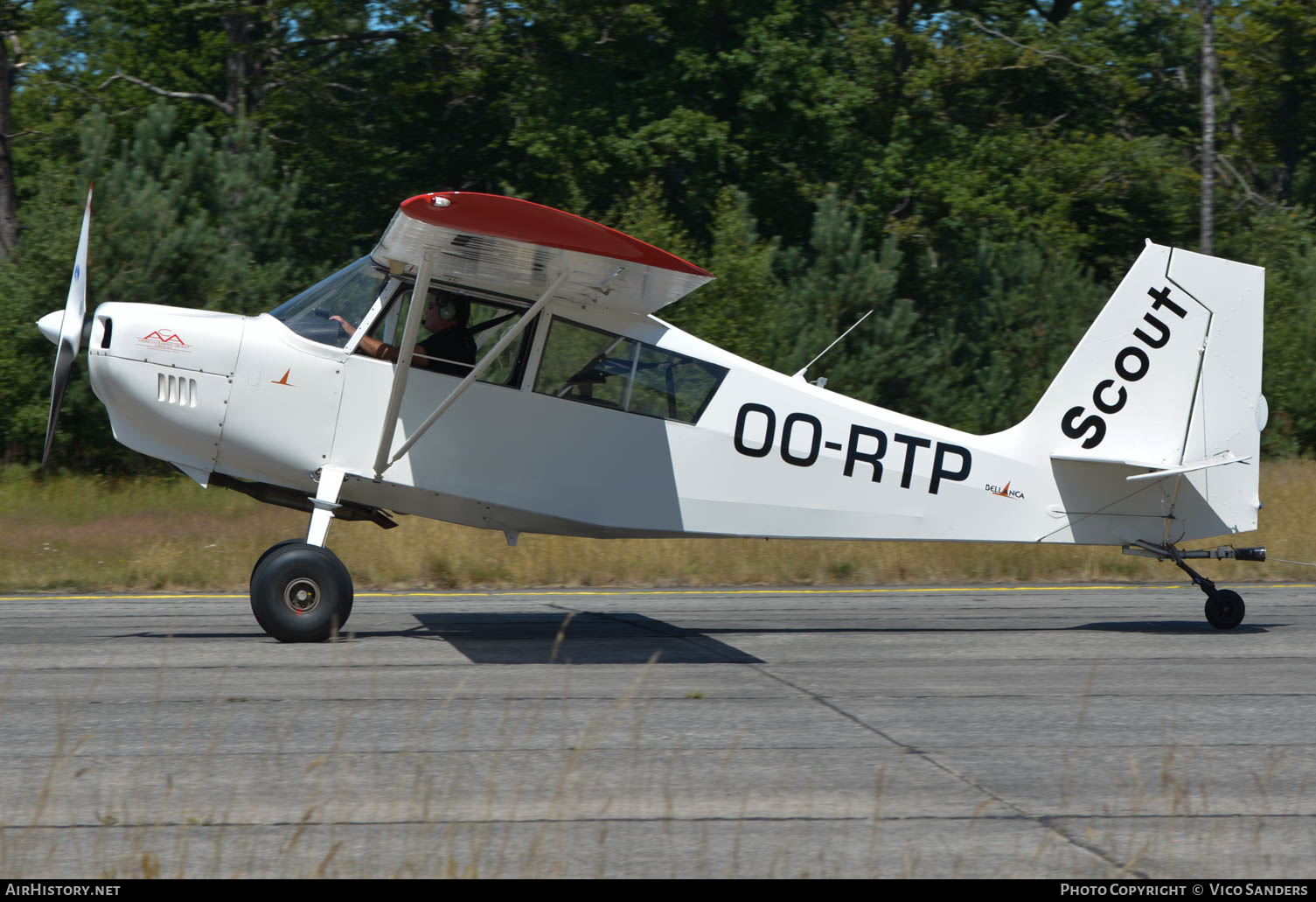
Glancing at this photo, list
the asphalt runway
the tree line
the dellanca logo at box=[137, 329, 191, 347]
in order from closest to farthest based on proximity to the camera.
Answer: the asphalt runway
the dellanca logo at box=[137, 329, 191, 347]
the tree line

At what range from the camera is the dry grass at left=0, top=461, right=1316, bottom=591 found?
12320mm

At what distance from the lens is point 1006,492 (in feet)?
30.5

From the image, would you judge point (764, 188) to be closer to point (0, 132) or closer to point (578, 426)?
point (0, 132)

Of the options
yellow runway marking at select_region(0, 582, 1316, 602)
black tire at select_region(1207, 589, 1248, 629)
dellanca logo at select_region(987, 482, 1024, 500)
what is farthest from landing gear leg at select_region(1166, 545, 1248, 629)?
yellow runway marking at select_region(0, 582, 1316, 602)

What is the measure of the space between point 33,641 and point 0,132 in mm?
17068

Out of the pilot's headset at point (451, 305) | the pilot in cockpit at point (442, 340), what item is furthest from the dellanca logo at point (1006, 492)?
the pilot's headset at point (451, 305)

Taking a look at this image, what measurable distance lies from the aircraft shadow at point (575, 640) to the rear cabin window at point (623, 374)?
60.9 inches

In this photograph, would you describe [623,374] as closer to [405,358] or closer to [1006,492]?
[405,358]

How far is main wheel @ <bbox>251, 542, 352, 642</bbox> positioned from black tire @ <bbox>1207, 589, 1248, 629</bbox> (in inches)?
245

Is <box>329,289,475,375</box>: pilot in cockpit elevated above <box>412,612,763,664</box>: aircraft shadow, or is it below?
above

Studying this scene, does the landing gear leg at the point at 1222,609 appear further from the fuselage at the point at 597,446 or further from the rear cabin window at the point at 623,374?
the rear cabin window at the point at 623,374

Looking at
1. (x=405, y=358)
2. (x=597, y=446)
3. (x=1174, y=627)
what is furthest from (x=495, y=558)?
(x=1174, y=627)

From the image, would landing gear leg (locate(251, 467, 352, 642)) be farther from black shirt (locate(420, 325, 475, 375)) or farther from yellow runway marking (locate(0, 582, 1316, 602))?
yellow runway marking (locate(0, 582, 1316, 602))

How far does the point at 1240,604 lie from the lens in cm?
981
